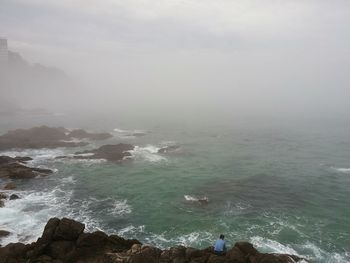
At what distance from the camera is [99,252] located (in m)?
26.4

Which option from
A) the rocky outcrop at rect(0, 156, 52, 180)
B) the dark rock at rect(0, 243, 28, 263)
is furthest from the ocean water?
the dark rock at rect(0, 243, 28, 263)

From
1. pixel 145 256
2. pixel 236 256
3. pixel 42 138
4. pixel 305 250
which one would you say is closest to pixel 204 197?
pixel 305 250

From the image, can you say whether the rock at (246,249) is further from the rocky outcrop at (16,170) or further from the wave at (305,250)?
the rocky outcrop at (16,170)

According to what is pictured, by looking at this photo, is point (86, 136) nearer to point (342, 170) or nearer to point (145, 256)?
point (342, 170)

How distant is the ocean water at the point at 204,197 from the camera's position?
1330 inches

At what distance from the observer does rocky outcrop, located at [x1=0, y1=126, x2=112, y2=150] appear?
2899 inches

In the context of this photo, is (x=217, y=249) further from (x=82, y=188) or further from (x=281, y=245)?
(x=82, y=188)

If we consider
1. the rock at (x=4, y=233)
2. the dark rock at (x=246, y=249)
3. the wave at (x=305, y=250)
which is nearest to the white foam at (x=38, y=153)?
the rock at (x=4, y=233)

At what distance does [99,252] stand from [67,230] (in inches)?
138

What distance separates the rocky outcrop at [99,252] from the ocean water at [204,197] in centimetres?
652

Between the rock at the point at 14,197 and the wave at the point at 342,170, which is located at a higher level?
the wave at the point at 342,170

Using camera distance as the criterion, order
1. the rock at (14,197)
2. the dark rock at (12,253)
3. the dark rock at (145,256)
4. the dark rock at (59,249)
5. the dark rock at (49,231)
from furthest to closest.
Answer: the rock at (14,197) < the dark rock at (49,231) < the dark rock at (59,249) < the dark rock at (12,253) < the dark rock at (145,256)

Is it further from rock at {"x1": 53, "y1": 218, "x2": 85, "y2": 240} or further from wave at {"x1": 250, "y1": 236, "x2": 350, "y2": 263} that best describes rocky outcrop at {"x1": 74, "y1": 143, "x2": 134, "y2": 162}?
wave at {"x1": 250, "y1": 236, "x2": 350, "y2": 263}

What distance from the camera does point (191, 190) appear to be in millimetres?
47406
